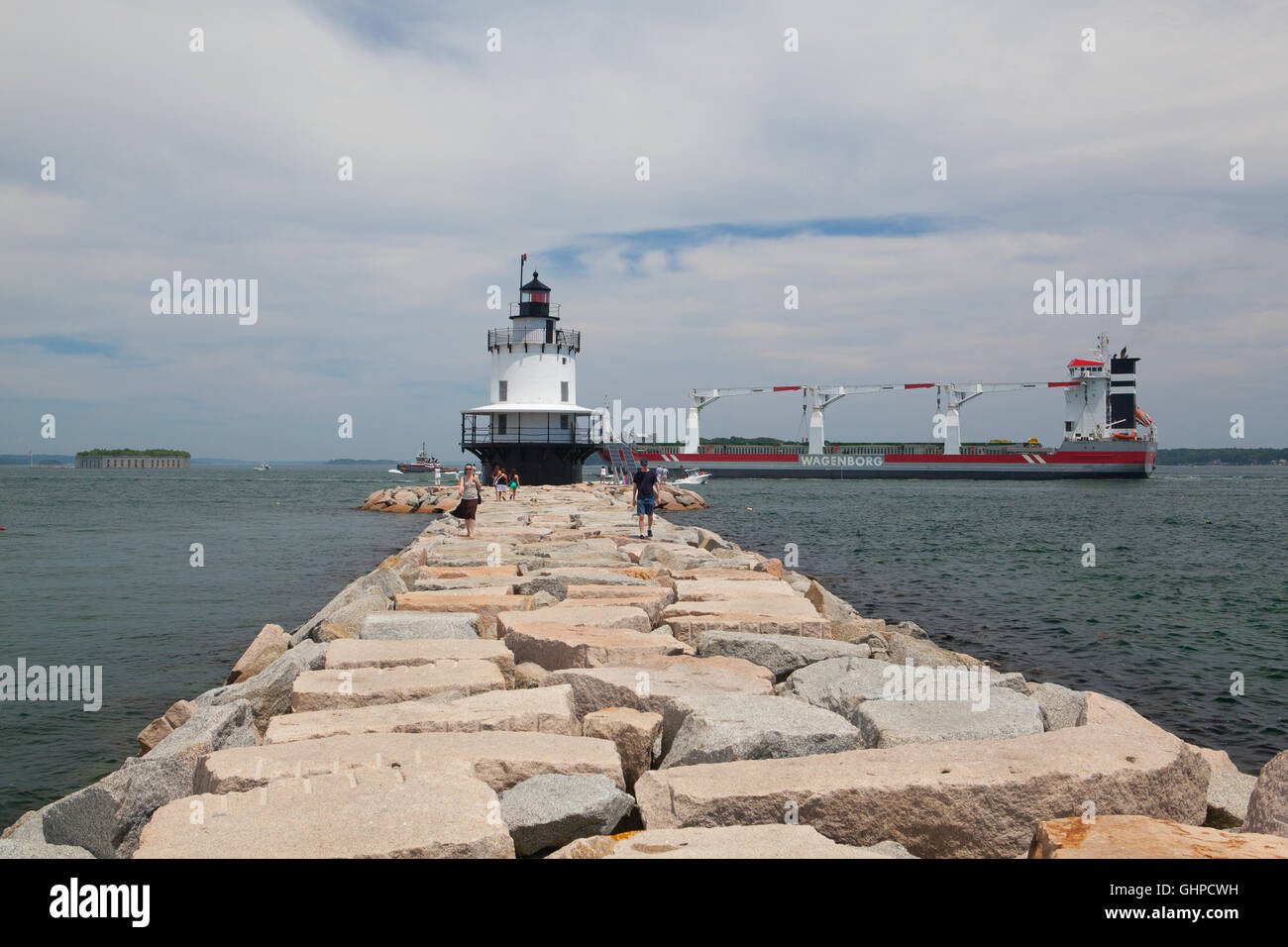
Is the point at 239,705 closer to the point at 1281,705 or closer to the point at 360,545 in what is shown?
the point at 1281,705

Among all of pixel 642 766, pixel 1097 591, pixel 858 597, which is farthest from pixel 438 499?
pixel 642 766

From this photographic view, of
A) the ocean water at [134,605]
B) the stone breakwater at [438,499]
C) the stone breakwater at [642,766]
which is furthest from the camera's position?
the stone breakwater at [438,499]

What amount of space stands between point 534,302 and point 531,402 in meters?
3.63

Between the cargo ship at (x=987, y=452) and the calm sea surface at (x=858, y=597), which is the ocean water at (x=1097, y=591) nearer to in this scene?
the calm sea surface at (x=858, y=597)

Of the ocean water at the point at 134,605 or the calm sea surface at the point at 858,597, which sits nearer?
the ocean water at the point at 134,605

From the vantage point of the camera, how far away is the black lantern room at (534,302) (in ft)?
104

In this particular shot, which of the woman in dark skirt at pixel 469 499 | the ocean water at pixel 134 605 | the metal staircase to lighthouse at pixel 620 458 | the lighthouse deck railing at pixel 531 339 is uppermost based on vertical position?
the lighthouse deck railing at pixel 531 339

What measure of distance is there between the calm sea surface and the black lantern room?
29.0 feet

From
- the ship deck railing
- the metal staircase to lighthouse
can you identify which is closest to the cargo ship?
the ship deck railing

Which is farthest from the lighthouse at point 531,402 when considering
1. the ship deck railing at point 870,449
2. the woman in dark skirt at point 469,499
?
the ship deck railing at point 870,449

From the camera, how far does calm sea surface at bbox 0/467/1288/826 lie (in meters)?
7.22

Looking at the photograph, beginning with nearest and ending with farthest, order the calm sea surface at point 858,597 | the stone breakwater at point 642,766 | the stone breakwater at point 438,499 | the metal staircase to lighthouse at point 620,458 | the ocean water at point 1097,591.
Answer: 1. the stone breakwater at point 642,766
2. the calm sea surface at point 858,597
3. the ocean water at point 1097,591
4. the stone breakwater at point 438,499
5. the metal staircase to lighthouse at point 620,458

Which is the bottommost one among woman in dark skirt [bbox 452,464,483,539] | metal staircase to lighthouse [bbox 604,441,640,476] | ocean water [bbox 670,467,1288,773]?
ocean water [bbox 670,467,1288,773]

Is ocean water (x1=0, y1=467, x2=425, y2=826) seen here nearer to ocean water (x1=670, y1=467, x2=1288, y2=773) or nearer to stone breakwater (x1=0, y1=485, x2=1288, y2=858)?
stone breakwater (x1=0, y1=485, x2=1288, y2=858)
